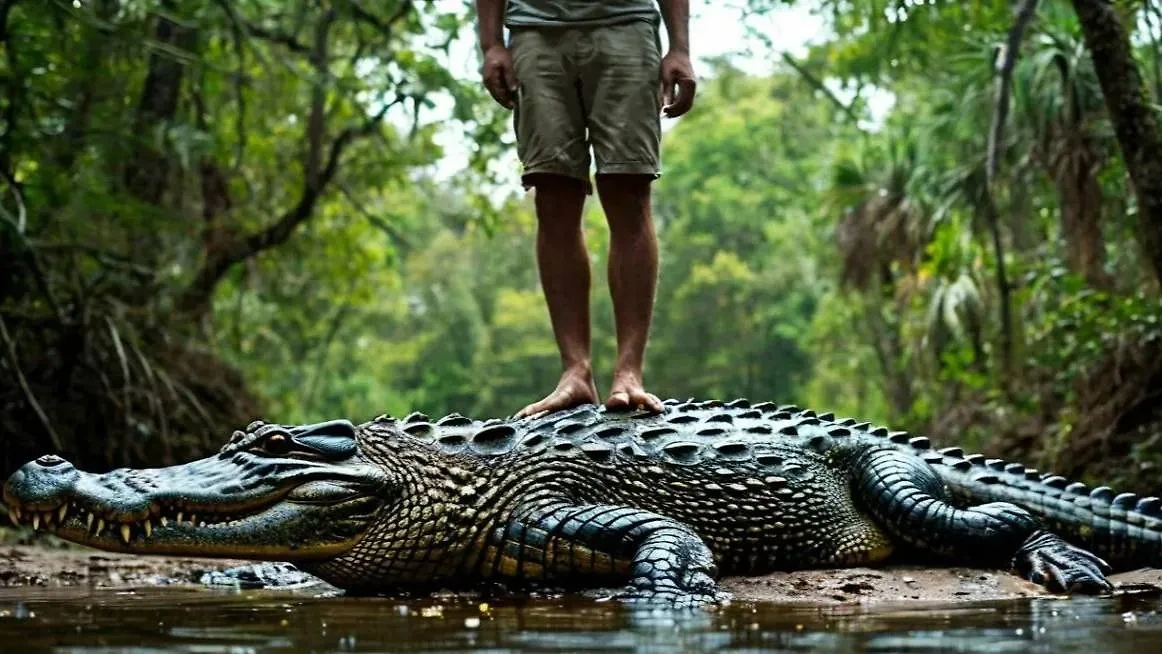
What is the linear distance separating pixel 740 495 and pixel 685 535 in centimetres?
51

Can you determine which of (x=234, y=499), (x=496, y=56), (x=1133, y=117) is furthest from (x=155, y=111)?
(x=234, y=499)

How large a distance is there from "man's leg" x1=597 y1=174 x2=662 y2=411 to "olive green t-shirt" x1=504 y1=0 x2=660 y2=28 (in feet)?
2.01

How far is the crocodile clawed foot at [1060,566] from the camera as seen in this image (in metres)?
4.22

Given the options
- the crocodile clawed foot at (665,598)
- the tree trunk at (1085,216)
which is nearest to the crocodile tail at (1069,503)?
the crocodile clawed foot at (665,598)

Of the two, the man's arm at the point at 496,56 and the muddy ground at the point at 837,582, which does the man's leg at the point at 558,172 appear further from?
the muddy ground at the point at 837,582

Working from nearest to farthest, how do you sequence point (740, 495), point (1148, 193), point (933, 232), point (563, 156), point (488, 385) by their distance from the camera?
point (740, 495) → point (563, 156) → point (1148, 193) → point (933, 232) → point (488, 385)

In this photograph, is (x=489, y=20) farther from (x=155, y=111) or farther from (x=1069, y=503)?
(x=155, y=111)

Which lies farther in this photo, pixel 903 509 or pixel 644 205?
pixel 644 205

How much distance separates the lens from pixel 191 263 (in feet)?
43.8

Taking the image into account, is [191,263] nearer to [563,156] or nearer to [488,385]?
[563,156]

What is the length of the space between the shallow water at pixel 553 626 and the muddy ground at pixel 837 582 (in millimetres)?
345

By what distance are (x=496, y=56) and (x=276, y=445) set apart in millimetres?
1812

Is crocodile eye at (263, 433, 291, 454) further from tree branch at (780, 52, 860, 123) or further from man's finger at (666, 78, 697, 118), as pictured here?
tree branch at (780, 52, 860, 123)

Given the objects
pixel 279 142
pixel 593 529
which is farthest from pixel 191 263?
pixel 593 529
